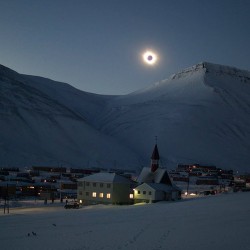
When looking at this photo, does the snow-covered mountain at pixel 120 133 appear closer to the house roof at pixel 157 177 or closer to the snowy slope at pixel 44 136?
the snowy slope at pixel 44 136

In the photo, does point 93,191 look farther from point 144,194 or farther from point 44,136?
point 44,136

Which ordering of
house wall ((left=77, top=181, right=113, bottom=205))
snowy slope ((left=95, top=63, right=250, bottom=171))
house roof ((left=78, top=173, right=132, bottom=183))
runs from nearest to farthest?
1. house wall ((left=77, top=181, right=113, bottom=205))
2. house roof ((left=78, top=173, right=132, bottom=183))
3. snowy slope ((left=95, top=63, right=250, bottom=171))

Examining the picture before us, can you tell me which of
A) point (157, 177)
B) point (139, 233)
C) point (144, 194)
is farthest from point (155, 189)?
point (139, 233)

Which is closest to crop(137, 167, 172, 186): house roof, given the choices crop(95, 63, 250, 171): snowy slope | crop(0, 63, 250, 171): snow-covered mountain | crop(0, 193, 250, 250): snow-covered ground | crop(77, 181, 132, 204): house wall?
crop(77, 181, 132, 204): house wall

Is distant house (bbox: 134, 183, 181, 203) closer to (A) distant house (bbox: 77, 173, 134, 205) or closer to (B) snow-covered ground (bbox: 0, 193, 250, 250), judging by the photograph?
(A) distant house (bbox: 77, 173, 134, 205)

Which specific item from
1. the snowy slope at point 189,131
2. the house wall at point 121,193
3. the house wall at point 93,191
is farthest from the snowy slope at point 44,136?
the house wall at point 121,193

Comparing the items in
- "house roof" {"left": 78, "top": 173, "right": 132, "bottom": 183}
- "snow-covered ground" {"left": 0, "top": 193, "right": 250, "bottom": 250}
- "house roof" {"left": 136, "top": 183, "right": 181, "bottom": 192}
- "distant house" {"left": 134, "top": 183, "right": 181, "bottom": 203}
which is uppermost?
"house roof" {"left": 78, "top": 173, "right": 132, "bottom": 183}

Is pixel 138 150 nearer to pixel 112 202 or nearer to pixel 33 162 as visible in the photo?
pixel 33 162

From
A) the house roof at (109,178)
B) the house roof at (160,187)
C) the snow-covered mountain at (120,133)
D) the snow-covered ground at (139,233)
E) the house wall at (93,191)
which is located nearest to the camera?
the snow-covered ground at (139,233)

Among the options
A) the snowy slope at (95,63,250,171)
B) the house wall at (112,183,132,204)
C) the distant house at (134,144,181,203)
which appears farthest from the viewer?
the snowy slope at (95,63,250,171)
